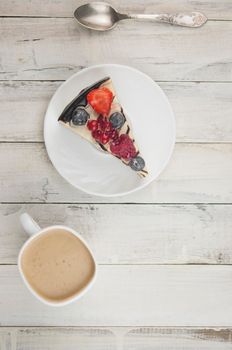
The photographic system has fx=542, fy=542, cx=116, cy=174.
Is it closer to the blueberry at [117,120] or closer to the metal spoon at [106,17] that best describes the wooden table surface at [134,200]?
the metal spoon at [106,17]

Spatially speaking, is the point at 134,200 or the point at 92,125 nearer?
the point at 92,125

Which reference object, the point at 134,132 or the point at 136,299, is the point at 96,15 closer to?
the point at 134,132

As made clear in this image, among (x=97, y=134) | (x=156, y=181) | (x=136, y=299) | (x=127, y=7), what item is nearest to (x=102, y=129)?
(x=97, y=134)

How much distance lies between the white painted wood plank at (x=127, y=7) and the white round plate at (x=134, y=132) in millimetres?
165

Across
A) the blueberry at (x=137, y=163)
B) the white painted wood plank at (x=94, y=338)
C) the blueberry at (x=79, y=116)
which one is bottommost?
the white painted wood plank at (x=94, y=338)

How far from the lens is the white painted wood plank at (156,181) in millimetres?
1204

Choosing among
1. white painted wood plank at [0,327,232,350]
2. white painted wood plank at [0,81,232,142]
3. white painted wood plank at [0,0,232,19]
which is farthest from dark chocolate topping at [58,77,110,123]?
white painted wood plank at [0,327,232,350]

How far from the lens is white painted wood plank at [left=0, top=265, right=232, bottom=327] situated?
4.01 ft

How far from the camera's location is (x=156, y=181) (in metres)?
1.21

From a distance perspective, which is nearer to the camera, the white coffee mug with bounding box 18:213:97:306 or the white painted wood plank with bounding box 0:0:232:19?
the white coffee mug with bounding box 18:213:97:306

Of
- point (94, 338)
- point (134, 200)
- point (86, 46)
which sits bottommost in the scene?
point (94, 338)

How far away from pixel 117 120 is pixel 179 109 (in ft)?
0.59

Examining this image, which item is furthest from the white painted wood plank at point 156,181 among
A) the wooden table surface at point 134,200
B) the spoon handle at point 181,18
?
the spoon handle at point 181,18

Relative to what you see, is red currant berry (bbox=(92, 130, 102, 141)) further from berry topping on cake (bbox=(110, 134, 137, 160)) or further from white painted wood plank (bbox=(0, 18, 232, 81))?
white painted wood plank (bbox=(0, 18, 232, 81))
